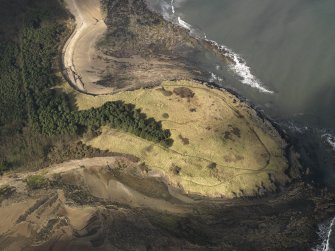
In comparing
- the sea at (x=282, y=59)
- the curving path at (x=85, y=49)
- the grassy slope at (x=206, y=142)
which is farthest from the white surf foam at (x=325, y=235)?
the curving path at (x=85, y=49)

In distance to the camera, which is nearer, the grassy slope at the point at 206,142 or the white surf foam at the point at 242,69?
the grassy slope at the point at 206,142

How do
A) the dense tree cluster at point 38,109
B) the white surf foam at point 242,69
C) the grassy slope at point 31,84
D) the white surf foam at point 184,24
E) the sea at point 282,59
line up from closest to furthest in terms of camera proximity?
the sea at point 282,59 < the dense tree cluster at point 38,109 < the grassy slope at point 31,84 < the white surf foam at point 242,69 < the white surf foam at point 184,24

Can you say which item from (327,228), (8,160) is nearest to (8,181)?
(8,160)

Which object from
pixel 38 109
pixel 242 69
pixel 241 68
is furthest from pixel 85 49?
pixel 242 69

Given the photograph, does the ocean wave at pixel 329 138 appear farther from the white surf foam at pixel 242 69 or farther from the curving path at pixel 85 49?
the curving path at pixel 85 49

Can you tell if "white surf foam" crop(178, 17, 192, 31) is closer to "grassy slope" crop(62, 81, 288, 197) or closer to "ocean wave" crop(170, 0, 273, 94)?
"ocean wave" crop(170, 0, 273, 94)

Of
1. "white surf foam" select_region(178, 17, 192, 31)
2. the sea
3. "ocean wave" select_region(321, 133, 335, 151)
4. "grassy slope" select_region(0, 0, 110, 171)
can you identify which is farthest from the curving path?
"ocean wave" select_region(321, 133, 335, 151)
